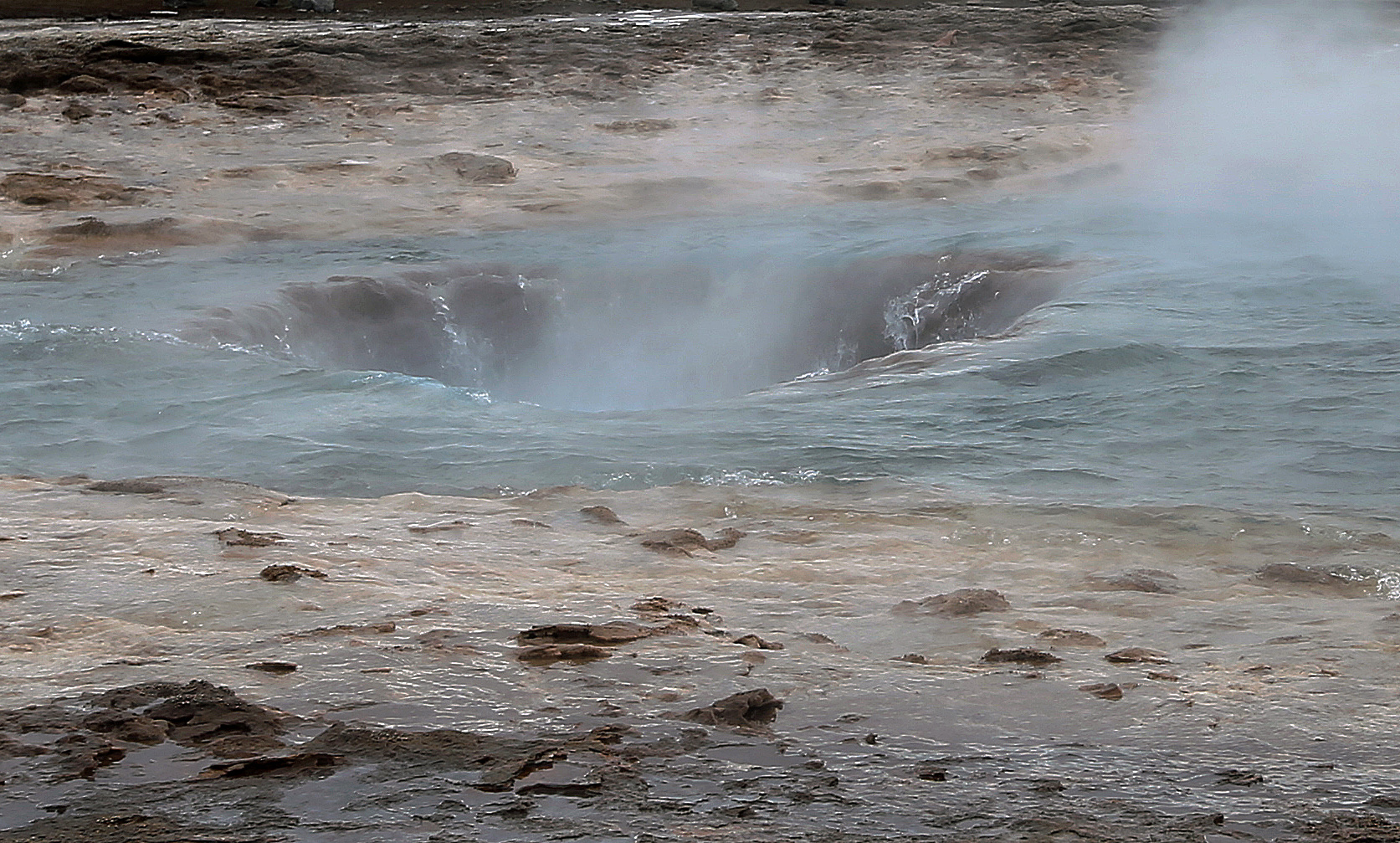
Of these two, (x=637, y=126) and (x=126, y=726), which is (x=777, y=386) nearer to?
(x=126, y=726)

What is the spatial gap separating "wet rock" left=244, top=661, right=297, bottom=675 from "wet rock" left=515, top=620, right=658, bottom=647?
16.3 inches

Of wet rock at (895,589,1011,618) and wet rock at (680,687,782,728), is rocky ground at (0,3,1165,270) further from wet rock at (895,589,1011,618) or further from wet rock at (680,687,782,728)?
wet rock at (680,687,782,728)

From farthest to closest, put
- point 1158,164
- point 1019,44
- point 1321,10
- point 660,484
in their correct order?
point 1321,10 < point 1019,44 < point 1158,164 < point 660,484

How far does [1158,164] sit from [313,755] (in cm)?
801

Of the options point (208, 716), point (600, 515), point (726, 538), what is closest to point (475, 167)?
point (600, 515)

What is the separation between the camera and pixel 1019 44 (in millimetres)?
12000

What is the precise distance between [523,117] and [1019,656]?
25.2ft

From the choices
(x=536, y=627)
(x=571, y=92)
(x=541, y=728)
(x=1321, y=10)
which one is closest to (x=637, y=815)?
(x=541, y=728)

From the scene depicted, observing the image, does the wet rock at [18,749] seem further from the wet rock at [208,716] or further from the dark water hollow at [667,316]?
the dark water hollow at [667,316]

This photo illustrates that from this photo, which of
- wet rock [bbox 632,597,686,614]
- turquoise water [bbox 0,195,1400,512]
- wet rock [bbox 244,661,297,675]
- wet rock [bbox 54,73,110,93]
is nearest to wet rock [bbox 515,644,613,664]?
wet rock [bbox 632,597,686,614]

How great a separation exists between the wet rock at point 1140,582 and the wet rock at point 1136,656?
1.33 feet

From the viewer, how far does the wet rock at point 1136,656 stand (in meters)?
2.94

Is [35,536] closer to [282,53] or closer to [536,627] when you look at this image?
[536,627]

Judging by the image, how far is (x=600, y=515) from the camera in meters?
3.93
